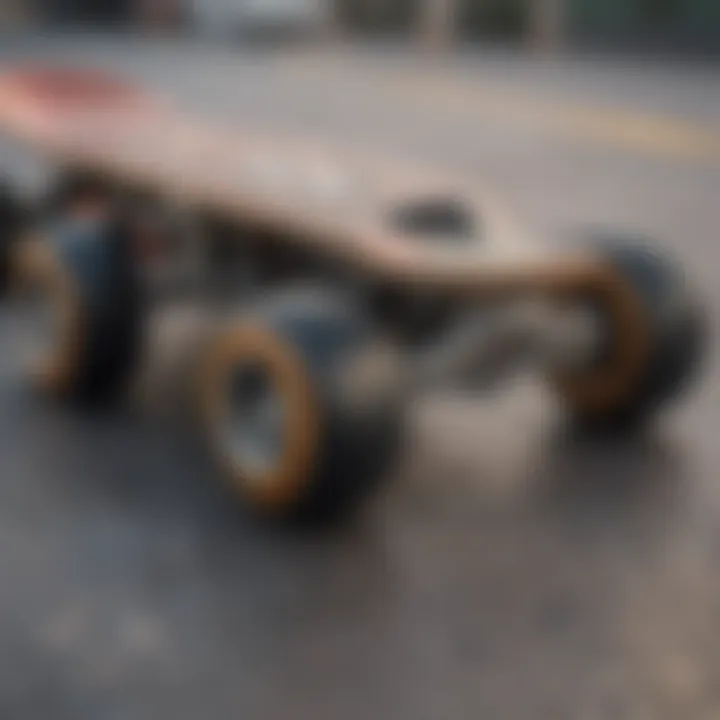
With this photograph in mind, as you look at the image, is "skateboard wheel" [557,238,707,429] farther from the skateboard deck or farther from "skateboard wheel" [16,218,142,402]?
"skateboard wheel" [16,218,142,402]

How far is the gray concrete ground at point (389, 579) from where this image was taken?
5.57 feet

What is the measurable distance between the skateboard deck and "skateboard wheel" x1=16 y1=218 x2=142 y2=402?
0.57ft

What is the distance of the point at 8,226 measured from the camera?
3.32m

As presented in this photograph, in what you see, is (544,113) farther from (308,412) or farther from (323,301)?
(308,412)

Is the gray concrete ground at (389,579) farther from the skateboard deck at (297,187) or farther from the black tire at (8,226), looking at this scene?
the skateboard deck at (297,187)

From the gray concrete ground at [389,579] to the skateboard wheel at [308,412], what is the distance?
7 cm

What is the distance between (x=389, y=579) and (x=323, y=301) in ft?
1.42

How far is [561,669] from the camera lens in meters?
1.76

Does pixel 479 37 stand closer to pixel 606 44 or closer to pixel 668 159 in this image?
pixel 606 44

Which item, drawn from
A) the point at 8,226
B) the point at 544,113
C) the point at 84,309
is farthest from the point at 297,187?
the point at 544,113

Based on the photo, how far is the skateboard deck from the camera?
2186 millimetres

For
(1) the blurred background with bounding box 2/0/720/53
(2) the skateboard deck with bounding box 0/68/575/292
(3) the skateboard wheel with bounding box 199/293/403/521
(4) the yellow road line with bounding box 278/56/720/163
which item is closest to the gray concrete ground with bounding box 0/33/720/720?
(3) the skateboard wheel with bounding box 199/293/403/521

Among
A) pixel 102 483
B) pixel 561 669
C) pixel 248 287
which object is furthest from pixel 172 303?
pixel 561 669

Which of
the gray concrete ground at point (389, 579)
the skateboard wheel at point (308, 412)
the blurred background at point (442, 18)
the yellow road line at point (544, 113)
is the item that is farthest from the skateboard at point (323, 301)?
the blurred background at point (442, 18)
